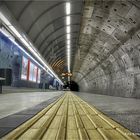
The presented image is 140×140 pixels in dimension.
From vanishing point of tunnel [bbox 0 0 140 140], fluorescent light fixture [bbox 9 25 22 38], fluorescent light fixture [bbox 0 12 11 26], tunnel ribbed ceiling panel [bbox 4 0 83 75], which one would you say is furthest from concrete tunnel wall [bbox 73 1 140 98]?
fluorescent light fixture [bbox 0 12 11 26]

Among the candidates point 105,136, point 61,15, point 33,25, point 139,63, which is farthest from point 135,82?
point 105,136

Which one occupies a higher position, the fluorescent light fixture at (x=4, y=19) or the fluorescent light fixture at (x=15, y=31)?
the fluorescent light fixture at (x=15, y=31)

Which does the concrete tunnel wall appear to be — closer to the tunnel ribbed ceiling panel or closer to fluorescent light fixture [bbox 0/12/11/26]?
the tunnel ribbed ceiling panel

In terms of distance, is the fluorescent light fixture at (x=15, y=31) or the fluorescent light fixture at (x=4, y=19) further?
the fluorescent light fixture at (x=15, y=31)

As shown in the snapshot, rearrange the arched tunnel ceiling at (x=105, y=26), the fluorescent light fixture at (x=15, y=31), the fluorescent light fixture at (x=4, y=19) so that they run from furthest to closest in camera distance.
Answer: the arched tunnel ceiling at (x=105, y=26) < the fluorescent light fixture at (x=15, y=31) < the fluorescent light fixture at (x=4, y=19)

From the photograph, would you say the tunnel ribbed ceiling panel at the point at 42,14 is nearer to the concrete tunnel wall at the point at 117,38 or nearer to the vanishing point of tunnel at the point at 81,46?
the vanishing point of tunnel at the point at 81,46

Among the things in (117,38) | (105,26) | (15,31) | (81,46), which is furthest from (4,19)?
(81,46)

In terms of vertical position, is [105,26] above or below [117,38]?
above

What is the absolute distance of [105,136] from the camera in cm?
332

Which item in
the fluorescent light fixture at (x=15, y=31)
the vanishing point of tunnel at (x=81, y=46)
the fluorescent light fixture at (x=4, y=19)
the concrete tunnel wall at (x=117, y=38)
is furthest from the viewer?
the concrete tunnel wall at (x=117, y=38)

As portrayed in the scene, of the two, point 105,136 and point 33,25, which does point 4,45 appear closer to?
point 33,25

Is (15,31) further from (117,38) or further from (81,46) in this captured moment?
(81,46)

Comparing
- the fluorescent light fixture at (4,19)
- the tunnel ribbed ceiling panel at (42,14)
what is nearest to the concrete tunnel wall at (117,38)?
the tunnel ribbed ceiling panel at (42,14)

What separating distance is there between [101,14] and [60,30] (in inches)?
235
